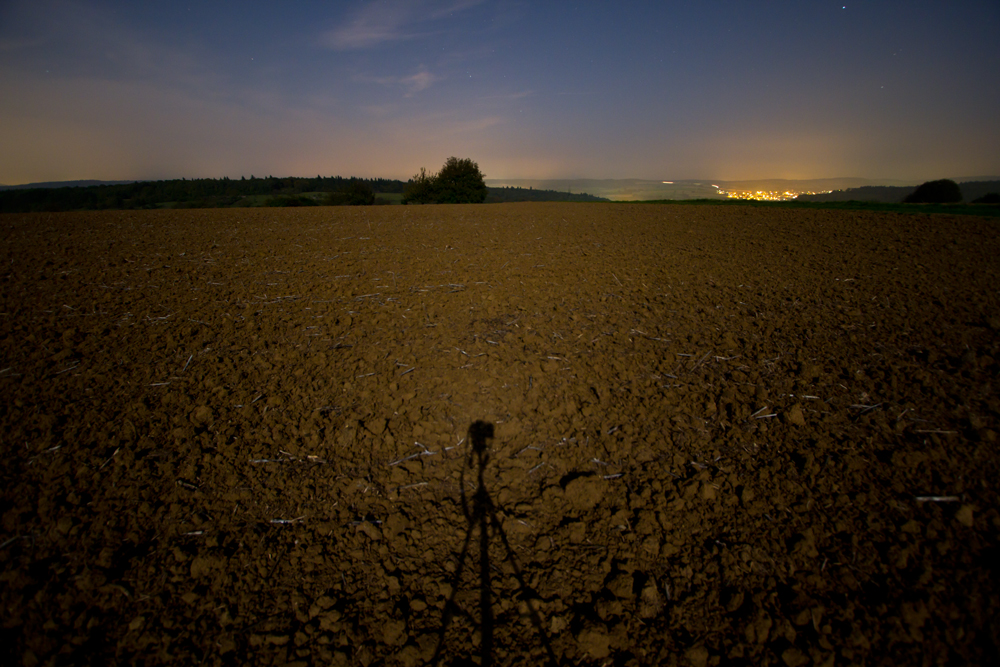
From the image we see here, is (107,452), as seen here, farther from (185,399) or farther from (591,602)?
(591,602)

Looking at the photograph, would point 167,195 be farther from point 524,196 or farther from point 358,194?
point 524,196

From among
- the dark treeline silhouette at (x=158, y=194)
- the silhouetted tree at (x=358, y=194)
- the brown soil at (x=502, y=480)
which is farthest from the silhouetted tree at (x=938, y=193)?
the dark treeline silhouette at (x=158, y=194)

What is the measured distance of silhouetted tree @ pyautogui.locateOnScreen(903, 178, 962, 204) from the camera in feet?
129

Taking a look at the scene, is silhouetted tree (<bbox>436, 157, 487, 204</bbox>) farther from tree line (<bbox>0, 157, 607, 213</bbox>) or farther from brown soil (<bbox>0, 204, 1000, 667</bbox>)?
brown soil (<bbox>0, 204, 1000, 667</bbox>)

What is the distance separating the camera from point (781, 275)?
8.59 m

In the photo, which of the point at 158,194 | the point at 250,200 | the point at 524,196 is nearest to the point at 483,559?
the point at 250,200

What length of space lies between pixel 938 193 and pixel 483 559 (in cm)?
6095

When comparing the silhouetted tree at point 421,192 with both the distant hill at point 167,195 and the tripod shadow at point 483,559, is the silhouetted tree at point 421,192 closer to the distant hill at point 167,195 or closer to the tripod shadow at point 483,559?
the distant hill at point 167,195

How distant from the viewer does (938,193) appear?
130 ft

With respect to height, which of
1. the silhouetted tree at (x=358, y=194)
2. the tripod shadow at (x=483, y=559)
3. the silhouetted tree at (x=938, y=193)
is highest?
the silhouetted tree at (x=358, y=194)

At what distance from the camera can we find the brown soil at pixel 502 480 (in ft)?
7.84

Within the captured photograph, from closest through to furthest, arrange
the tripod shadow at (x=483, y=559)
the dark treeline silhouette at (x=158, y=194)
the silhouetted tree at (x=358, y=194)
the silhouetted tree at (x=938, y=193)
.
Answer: the tripod shadow at (x=483, y=559) < the silhouetted tree at (x=938, y=193) < the dark treeline silhouette at (x=158, y=194) < the silhouetted tree at (x=358, y=194)

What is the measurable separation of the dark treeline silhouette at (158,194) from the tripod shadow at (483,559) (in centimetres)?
5151

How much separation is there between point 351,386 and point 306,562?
6.82 ft
